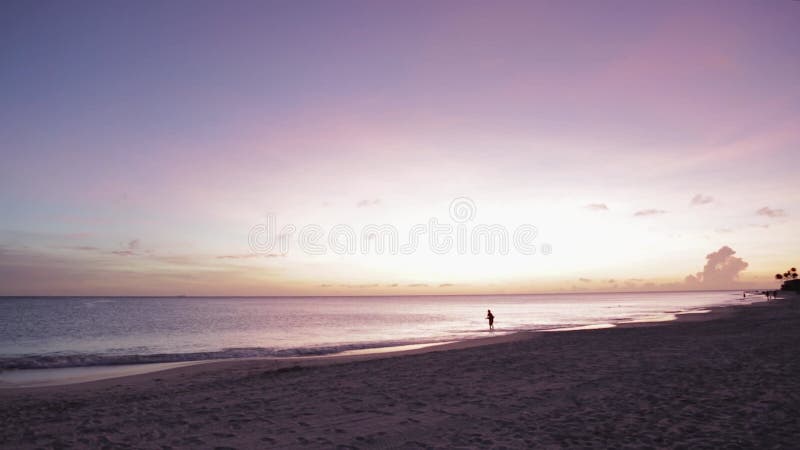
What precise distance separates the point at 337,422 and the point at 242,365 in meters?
14.5

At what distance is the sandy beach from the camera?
9516 mm

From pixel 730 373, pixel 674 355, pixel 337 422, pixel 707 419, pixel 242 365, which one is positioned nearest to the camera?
pixel 707 419

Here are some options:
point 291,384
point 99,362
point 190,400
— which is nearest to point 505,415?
point 291,384

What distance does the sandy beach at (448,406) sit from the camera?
9.52 m

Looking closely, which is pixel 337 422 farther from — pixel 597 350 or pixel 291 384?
pixel 597 350

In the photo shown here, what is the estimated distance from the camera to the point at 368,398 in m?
13.5

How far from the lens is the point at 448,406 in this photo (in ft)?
39.9

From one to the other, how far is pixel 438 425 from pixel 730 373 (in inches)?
431

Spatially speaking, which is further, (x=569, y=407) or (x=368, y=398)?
(x=368, y=398)

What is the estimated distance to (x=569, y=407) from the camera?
11.5 meters

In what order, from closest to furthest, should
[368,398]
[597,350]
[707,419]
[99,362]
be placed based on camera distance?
[707,419] → [368,398] → [597,350] → [99,362]

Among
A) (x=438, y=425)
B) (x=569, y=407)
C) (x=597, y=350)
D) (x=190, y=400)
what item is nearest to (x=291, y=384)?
(x=190, y=400)

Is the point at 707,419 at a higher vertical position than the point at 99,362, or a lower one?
higher

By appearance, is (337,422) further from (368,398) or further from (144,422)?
(144,422)
